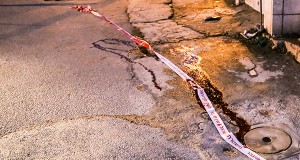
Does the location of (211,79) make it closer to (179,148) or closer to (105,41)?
(179,148)

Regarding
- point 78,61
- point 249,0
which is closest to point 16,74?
point 78,61

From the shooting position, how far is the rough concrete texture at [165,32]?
25.2ft

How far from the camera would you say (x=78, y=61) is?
6.99m

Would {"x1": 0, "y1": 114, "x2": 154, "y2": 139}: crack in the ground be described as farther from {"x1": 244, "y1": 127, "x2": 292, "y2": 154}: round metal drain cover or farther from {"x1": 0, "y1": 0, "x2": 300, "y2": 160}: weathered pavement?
{"x1": 244, "y1": 127, "x2": 292, "y2": 154}: round metal drain cover

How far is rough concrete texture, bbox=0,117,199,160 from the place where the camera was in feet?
14.4

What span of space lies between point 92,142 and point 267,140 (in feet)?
6.98

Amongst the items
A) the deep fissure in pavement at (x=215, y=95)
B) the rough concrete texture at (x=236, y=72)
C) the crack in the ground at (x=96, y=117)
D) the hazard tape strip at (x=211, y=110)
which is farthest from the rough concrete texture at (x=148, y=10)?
the crack in the ground at (x=96, y=117)

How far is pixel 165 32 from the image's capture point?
26.2ft

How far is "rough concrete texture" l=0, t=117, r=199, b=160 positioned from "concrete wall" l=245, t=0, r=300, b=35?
11.0 ft

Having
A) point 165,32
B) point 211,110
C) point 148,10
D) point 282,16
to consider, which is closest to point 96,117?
point 211,110

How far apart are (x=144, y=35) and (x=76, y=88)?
8.02 ft

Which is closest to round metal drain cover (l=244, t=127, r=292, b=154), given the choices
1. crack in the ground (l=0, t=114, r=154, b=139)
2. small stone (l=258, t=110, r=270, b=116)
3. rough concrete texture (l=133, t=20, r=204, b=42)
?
small stone (l=258, t=110, r=270, b=116)

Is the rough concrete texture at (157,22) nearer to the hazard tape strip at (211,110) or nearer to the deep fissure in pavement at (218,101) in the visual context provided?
the hazard tape strip at (211,110)

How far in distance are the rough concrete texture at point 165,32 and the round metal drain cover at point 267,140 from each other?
3.42 meters
